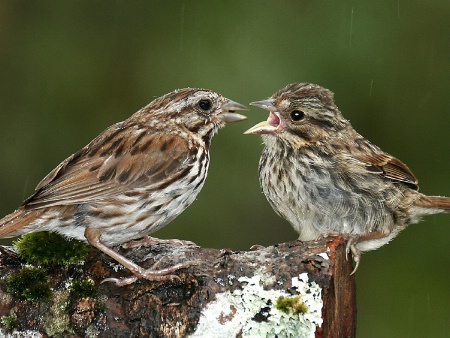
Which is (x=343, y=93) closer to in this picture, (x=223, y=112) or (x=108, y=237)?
(x=223, y=112)

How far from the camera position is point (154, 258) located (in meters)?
5.54

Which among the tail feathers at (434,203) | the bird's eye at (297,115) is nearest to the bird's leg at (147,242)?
the bird's eye at (297,115)

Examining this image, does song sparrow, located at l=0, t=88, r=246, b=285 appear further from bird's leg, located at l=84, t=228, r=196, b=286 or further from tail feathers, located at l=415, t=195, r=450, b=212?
tail feathers, located at l=415, t=195, r=450, b=212

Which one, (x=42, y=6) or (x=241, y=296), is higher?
(x=42, y=6)

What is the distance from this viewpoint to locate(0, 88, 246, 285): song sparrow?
5.79 meters

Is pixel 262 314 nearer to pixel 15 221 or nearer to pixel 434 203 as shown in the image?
pixel 15 221

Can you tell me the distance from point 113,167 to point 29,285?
48.2 inches

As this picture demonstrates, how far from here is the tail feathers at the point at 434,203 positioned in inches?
270

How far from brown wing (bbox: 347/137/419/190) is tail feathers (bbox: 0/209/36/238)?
228 cm

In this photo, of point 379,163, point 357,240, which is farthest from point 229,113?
point 357,240

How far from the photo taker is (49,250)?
17.6 ft

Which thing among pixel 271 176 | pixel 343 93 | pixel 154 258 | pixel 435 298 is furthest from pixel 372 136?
pixel 154 258

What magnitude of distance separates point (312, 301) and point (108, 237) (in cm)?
165

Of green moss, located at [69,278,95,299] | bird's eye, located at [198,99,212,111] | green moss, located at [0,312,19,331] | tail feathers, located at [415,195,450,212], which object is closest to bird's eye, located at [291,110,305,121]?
bird's eye, located at [198,99,212,111]
